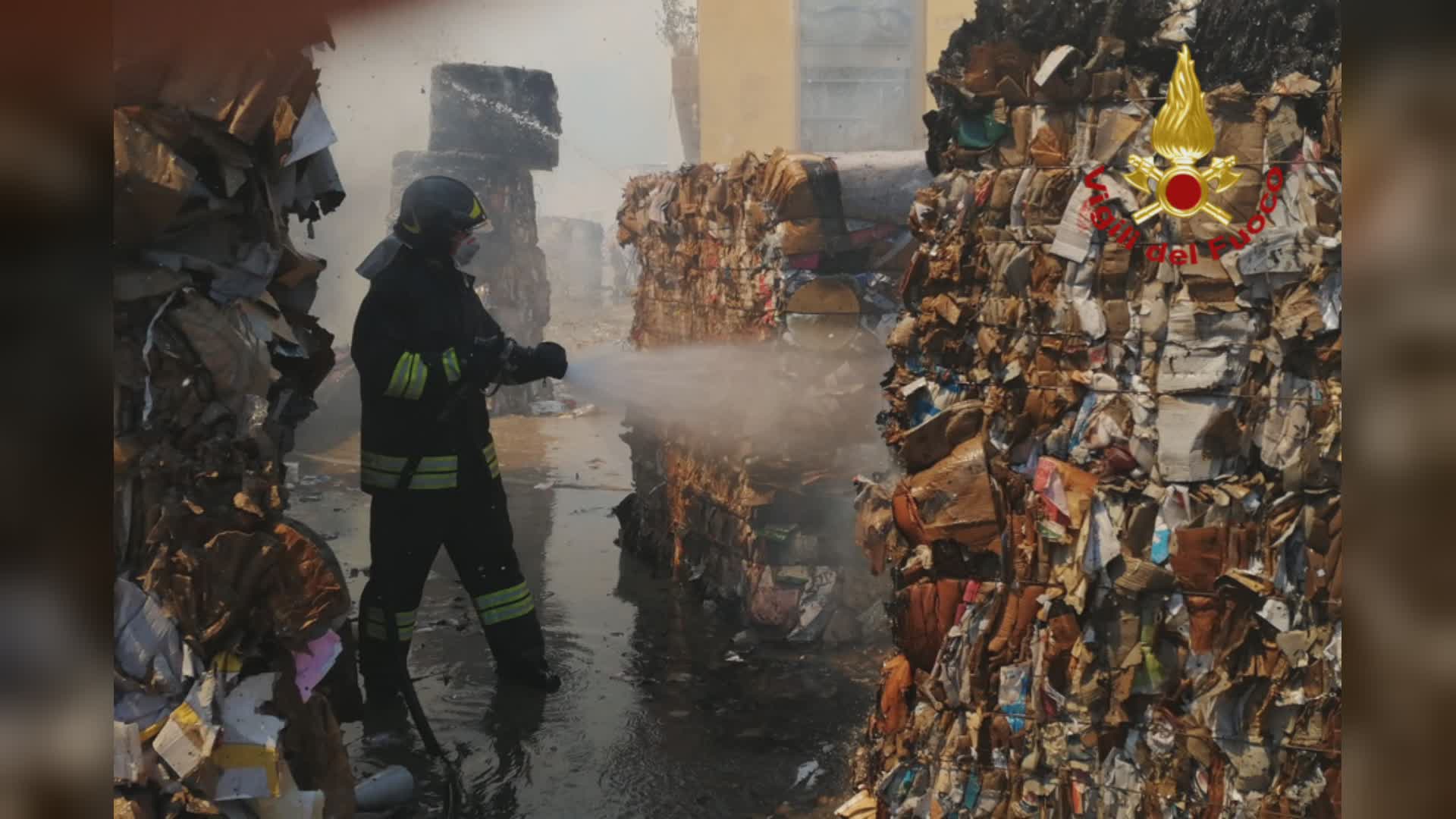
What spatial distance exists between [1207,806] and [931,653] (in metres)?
0.81

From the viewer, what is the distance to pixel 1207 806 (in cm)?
314

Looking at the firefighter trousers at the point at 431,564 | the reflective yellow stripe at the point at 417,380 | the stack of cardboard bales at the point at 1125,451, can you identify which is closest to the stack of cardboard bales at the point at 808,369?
the firefighter trousers at the point at 431,564

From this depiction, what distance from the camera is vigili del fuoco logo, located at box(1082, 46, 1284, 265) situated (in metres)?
3.02

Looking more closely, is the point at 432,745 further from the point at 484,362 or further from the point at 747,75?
the point at 747,75

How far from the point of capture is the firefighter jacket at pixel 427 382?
5.10 meters

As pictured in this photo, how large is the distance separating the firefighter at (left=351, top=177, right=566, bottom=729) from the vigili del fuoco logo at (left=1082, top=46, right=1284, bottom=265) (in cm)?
254

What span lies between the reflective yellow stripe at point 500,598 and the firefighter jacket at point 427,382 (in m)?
0.54

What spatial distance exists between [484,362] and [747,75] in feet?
32.4

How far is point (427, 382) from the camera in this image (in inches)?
196

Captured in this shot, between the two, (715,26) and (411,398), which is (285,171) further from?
Result: (715,26)

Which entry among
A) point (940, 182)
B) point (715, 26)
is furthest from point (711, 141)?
point (940, 182)

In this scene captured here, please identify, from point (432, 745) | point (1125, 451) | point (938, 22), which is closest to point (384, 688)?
point (432, 745)

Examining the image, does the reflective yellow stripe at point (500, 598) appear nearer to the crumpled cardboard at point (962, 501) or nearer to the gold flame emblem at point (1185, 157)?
the crumpled cardboard at point (962, 501)

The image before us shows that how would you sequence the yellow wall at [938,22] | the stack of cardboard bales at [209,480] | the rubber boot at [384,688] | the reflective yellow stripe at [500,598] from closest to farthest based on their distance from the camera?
the stack of cardboard bales at [209,480] < the rubber boot at [384,688] < the reflective yellow stripe at [500,598] < the yellow wall at [938,22]
